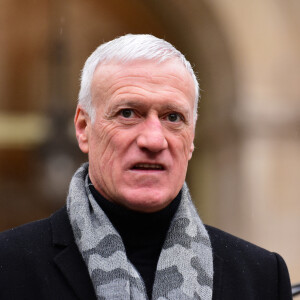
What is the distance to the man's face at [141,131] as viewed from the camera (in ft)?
8.56

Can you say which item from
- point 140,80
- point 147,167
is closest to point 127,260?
point 147,167

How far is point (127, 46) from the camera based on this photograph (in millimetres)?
2684

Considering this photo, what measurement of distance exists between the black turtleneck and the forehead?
0.37 meters

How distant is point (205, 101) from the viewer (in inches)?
299

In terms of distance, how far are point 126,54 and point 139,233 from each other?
600 millimetres

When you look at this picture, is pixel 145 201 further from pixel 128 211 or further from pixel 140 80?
pixel 140 80

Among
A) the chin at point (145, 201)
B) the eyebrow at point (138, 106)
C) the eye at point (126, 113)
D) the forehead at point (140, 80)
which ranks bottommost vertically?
the chin at point (145, 201)

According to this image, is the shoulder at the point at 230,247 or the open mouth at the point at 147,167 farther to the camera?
the shoulder at the point at 230,247

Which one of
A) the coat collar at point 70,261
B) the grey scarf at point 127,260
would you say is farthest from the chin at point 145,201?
the coat collar at point 70,261

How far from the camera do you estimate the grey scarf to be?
8.38 ft

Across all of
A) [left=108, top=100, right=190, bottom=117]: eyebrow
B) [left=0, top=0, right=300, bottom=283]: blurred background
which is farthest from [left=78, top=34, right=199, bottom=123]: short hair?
[left=0, top=0, right=300, bottom=283]: blurred background

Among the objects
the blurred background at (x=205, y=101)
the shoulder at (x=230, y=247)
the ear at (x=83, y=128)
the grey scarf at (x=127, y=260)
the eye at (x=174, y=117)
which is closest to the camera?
the grey scarf at (x=127, y=260)

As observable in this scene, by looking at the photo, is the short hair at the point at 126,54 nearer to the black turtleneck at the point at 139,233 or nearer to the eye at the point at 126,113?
the eye at the point at 126,113

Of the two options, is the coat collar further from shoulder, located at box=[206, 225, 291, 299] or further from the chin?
shoulder, located at box=[206, 225, 291, 299]
